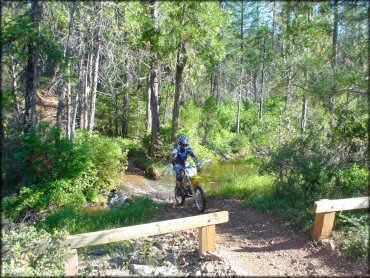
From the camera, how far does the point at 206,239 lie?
516cm

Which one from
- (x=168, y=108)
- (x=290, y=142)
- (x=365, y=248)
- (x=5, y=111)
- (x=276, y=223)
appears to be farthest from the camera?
(x=168, y=108)

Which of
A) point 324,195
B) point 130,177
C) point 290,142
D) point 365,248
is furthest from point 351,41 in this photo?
point 130,177

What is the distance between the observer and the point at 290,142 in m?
7.95

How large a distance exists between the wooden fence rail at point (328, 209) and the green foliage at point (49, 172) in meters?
6.27

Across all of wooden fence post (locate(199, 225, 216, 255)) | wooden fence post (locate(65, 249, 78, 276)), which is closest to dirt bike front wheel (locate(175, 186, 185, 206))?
wooden fence post (locate(199, 225, 216, 255))

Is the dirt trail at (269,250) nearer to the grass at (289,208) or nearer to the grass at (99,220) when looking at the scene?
the grass at (289,208)

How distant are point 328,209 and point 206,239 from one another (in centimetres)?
201

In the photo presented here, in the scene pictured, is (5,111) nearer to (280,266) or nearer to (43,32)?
(43,32)

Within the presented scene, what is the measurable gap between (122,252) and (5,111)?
134 inches

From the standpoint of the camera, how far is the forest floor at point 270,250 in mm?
4703

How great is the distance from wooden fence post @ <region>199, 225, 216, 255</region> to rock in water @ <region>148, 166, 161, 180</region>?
10.6m

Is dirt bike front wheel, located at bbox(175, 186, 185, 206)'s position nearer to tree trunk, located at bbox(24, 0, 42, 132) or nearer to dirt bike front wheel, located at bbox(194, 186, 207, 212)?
dirt bike front wheel, located at bbox(194, 186, 207, 212)

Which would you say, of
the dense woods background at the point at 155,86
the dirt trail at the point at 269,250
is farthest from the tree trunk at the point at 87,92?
the dirt trail at the point at 269,250

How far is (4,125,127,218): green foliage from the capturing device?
8516mm
